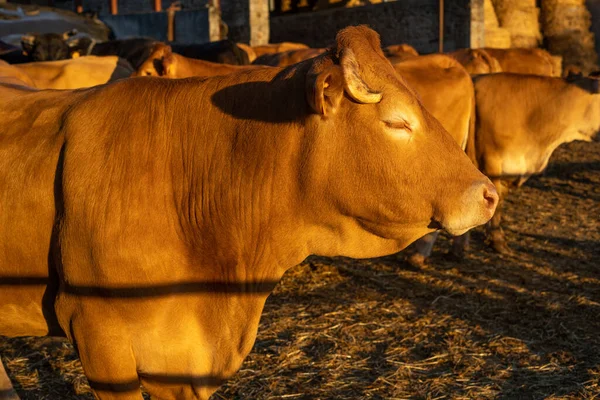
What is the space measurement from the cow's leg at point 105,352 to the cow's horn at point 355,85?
3.56 ft

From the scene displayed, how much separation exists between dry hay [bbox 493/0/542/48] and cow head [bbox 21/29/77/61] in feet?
39.1

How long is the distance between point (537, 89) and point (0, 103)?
5897 millimetres

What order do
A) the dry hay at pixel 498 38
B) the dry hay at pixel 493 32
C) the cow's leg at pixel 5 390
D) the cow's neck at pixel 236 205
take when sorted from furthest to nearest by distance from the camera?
the dry hay at pixel 493 32 < the dry hay at pixel 498 38 < the cow's leg at pixel 5 390 < the cow's neck at pixel 236 205

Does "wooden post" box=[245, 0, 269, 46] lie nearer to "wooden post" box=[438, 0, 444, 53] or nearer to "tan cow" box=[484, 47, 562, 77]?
"wooden post" box=[438, 0, 444, 53]

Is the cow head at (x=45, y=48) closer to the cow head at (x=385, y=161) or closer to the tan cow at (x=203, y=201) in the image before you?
the tan cow at (x=203, y=201)

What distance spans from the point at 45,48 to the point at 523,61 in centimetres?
793

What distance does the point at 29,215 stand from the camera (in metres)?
2.58

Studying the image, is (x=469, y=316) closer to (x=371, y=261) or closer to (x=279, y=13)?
(x=371, y=261)

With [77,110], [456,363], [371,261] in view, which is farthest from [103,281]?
[371,261]

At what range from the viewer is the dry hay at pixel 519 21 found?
19562mm

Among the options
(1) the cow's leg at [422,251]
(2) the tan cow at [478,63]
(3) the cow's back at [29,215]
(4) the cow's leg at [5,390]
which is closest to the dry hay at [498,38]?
(2) the tan cow at [478,63]

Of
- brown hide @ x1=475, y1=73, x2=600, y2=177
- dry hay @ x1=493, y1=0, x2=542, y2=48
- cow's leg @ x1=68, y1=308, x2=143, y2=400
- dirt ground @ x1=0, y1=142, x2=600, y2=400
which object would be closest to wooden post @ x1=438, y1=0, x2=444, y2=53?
dry hay @ x1=493, y1=0, x2=542, y2=48

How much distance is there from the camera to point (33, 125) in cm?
275

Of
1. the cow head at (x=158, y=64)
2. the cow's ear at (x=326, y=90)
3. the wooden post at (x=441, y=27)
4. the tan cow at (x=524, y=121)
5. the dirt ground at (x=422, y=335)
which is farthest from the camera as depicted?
the wooden post at (x=441, y=27)
